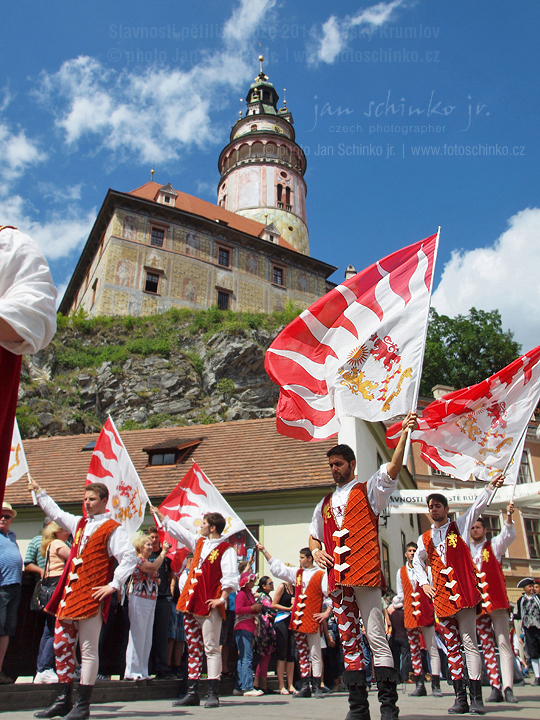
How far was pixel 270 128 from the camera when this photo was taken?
67.2m

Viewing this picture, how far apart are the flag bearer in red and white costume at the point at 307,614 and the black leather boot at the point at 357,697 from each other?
141 inches

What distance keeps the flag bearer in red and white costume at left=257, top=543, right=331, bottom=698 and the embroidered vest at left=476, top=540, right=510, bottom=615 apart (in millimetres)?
2031

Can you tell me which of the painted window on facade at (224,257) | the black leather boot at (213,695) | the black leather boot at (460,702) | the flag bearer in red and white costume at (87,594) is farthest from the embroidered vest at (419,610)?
the painted window on facade at (224,257)

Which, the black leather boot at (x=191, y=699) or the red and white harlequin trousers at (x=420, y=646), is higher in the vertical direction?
the red and white harlequin trousers at (x=420, y=646)

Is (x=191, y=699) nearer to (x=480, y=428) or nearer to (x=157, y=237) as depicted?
(x=480, y=428)

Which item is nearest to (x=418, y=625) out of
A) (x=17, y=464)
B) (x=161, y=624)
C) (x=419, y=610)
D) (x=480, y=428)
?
(x=419, y=610)

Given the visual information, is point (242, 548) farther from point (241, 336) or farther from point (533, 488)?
point (241, 336)

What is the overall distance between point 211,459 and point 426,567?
42.1 ft

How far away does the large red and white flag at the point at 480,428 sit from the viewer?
6.93 m

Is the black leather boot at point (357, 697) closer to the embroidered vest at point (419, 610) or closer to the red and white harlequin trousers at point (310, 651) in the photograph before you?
the red and white harlequin trousers at point (310, 651)

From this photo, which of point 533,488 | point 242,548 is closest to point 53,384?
point 242,548

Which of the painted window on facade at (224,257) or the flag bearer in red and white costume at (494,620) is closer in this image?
the flag bearer in red and white costume at (494,620)

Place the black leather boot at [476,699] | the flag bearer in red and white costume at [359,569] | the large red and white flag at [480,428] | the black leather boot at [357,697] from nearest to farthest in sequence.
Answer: the black leather boot at [357,697], the flag bearer in red and white costume at [359,569], the black leather boot at [476,699], the large red and white flag at [480,428]

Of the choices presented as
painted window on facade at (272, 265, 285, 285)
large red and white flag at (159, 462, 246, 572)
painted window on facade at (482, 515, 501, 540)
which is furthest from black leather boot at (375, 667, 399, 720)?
painted window on facade at (272, 265, 285, 285)
